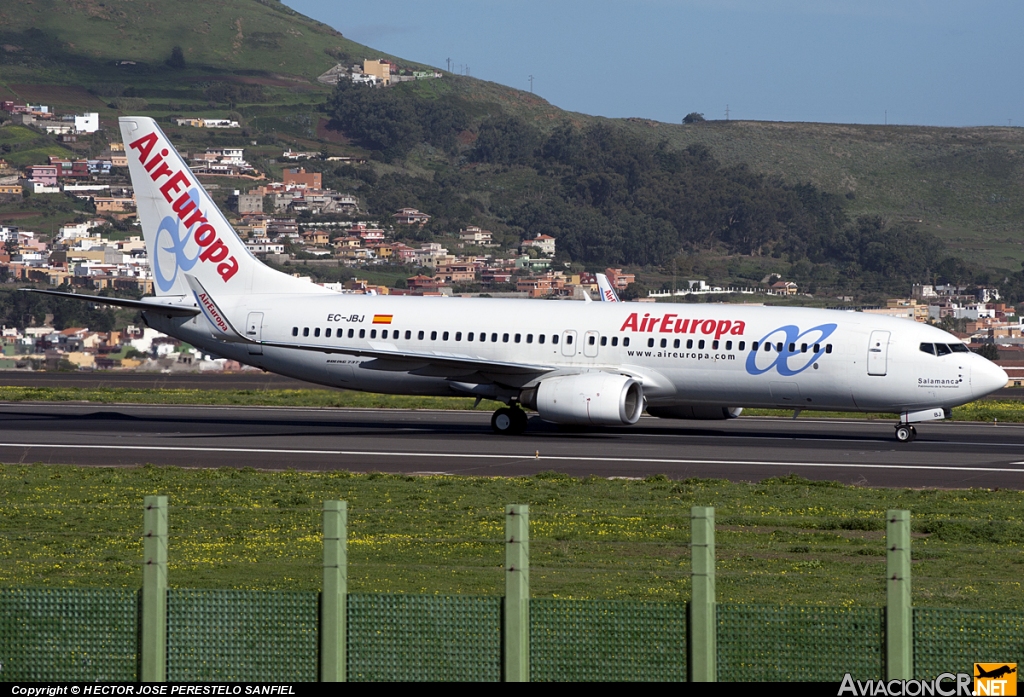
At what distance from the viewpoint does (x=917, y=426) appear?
41062mm

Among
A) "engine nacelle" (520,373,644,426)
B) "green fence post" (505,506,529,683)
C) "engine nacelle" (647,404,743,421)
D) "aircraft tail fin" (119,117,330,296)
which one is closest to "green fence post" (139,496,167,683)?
"green fence post" (505,506,529,683)

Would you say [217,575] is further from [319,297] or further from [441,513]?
[319,297]

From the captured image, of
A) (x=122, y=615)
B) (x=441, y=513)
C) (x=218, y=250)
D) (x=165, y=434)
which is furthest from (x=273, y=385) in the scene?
(x=122, y=615)

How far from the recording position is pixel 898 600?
30.2ft

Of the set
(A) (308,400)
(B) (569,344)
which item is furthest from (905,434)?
(A) (308,400)

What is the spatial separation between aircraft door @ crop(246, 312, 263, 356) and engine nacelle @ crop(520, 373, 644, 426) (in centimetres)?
912

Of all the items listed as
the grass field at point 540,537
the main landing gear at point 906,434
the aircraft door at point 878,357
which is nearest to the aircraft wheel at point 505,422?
the aircraft door at point 878,357

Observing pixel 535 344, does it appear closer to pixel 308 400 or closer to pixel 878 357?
pixel 878 357

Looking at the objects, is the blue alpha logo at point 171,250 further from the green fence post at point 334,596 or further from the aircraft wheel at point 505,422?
the green fence post at point 334,596

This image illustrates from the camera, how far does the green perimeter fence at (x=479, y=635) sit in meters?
9.51

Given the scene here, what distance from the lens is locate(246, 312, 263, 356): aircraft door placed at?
39.8 m

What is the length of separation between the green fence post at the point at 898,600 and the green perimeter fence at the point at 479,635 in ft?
0.05

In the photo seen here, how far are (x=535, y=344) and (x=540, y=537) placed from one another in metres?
20.2

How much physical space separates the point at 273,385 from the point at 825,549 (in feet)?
188
